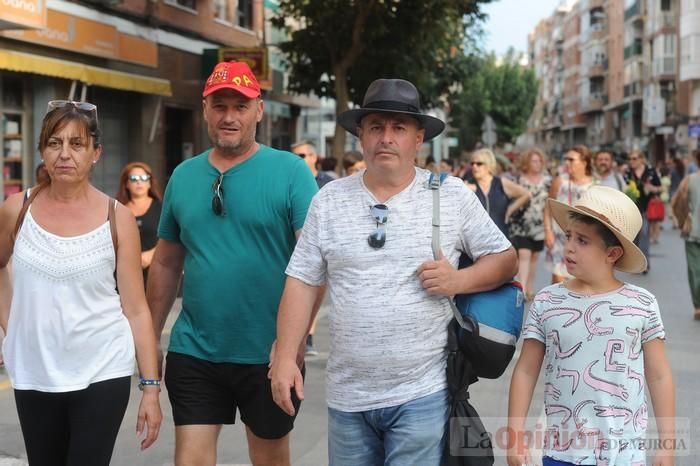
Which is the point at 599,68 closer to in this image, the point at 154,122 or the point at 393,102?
the point at 154,122

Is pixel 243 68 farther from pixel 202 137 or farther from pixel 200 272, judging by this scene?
pixel 202 137

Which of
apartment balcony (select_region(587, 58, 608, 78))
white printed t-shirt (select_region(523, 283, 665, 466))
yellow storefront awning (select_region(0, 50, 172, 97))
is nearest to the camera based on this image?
white printed t-shirt (select_region(523, 283, 665, 466))

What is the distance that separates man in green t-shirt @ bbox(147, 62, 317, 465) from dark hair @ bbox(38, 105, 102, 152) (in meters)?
0.54

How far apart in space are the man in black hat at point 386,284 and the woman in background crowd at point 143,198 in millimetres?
5027

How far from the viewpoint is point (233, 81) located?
414 centimetres

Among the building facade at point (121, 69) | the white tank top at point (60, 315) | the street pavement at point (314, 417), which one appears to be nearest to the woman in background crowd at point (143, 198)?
the street pavement at point (314, 417)

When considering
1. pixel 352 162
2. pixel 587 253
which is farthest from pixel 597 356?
pixel 352 162

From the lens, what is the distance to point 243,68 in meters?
4.26

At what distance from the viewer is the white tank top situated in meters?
3.53

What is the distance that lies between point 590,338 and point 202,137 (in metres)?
22.4

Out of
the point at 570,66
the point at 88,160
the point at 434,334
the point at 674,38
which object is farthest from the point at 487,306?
the point at 570,66

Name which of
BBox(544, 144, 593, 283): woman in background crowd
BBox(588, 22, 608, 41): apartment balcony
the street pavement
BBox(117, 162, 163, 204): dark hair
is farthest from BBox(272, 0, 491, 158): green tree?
BBox(588, 22, 608, 41): apartment balcony

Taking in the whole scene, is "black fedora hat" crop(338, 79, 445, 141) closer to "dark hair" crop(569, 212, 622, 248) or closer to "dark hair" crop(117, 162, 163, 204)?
"dark hair" crop(569, 212, 622, 248)

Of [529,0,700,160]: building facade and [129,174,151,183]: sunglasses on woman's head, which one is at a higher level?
[529,0,700,160]: building facade
